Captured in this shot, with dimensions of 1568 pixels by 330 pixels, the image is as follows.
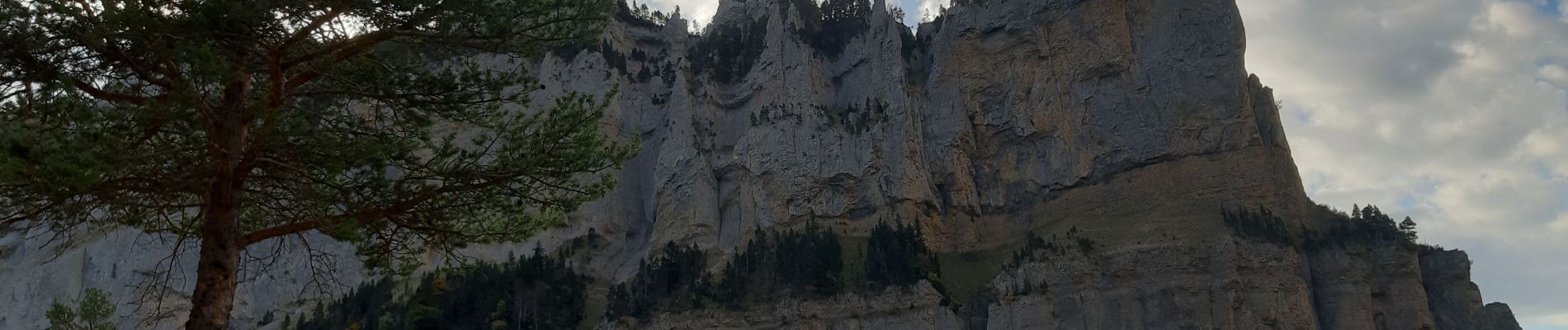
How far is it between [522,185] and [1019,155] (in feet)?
191

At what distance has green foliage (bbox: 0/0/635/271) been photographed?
11273 mm

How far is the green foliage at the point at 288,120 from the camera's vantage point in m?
11.3

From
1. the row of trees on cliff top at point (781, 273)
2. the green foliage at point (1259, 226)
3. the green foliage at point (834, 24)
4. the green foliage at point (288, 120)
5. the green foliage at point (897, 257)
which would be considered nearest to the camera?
the green foliage at point (288, 120)

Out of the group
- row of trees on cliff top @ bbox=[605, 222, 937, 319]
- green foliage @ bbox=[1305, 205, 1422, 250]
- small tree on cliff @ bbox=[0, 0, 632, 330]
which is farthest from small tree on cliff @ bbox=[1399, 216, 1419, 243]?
small tree on cliff @ bbox=[0, 0, 632, 330]

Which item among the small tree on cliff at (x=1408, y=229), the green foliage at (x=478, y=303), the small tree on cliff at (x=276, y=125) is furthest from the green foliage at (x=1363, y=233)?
the small tree on cliff at (x=276, y=125)

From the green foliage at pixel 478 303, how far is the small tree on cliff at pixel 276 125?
45.7m

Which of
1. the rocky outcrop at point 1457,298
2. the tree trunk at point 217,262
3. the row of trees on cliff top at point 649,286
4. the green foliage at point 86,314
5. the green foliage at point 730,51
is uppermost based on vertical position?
the green foliage at point 730,51

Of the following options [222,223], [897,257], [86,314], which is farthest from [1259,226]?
[222,223]

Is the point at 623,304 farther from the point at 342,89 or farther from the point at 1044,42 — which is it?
the point at 342,89

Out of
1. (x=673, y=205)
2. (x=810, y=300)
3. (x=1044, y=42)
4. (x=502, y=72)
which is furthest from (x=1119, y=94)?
(x=502, y=72)

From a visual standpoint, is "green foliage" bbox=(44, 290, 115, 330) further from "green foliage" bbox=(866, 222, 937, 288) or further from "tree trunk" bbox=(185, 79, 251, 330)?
"green foliage" bbox=(866, 222, 937, 288)

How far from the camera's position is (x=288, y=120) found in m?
12.5

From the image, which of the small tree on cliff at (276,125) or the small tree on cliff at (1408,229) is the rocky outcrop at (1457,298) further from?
the small tree on cliff at (276,125)

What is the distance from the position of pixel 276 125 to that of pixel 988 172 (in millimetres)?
60446
